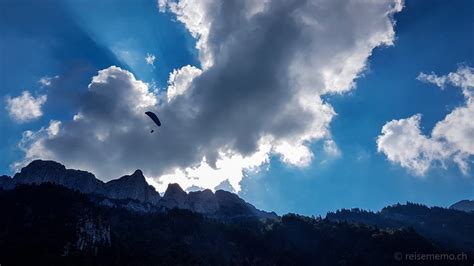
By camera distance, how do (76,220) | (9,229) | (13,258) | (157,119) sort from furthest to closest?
(76,220) → (9,229) → (13,258) → (157,119)

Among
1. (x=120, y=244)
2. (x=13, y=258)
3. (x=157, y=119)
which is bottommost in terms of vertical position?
(x=13, y=258)

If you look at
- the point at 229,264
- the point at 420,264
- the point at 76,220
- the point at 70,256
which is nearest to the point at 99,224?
the point at 76,220

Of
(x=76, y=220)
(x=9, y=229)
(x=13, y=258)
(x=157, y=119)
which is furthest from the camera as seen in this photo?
(x=76, y=220)

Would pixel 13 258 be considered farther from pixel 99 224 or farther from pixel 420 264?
pixel 420 264

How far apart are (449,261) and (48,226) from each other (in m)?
178

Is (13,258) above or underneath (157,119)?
underneath

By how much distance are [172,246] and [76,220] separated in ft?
146

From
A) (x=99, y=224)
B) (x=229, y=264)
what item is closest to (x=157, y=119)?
(x=99, y=224)

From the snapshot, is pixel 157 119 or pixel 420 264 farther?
pixel 420 264

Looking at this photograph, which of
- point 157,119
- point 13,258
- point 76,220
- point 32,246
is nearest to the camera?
point 157,119

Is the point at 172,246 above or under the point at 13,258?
above

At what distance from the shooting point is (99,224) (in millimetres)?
189125

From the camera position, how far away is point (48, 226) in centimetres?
Result: 18088

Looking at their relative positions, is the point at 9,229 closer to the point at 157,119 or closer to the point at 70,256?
the point at 70,256
